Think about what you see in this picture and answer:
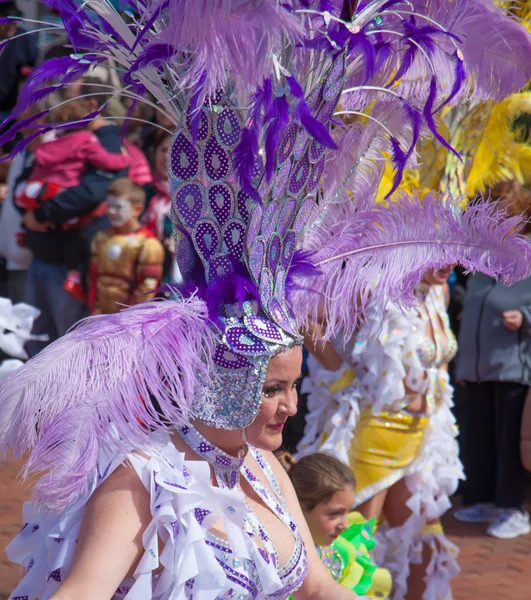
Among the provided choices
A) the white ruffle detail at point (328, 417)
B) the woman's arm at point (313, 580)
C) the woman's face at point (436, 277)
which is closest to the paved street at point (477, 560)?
the white ruffle detail at point (328, 417)

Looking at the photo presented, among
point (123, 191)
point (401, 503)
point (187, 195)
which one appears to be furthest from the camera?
point (123, 191)

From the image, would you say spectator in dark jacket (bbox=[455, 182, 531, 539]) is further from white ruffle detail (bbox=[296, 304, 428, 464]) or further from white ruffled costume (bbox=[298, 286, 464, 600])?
white ruffle detail (bbox=[296, 304, 428, 464])

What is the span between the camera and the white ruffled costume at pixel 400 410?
3.97m

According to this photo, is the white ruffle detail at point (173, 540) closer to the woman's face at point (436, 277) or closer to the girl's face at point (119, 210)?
the woman's face at point (436, 277)

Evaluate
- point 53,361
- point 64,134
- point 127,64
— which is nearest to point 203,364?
point 53,361

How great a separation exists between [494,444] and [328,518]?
3.04 metres

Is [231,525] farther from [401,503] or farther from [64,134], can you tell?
[64,134]

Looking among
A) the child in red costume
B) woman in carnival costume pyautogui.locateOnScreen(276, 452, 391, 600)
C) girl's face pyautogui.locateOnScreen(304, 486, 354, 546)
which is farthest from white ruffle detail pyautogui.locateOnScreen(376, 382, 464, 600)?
the child in red costume

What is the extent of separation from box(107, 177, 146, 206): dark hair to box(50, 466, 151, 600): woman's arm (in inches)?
151

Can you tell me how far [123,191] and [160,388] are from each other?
3.88m

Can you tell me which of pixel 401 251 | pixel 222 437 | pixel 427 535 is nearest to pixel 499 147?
pixel 427 535

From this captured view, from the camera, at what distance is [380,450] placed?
13.1 ft

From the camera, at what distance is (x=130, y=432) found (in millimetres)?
1841

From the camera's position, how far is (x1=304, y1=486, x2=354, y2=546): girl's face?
11.0 feet
